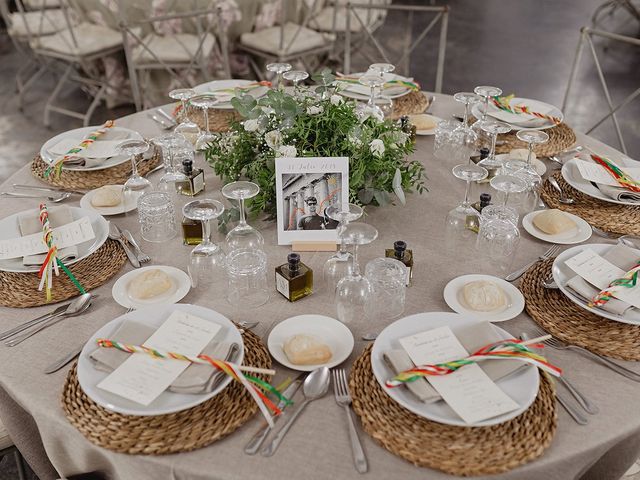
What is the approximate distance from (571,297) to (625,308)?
13 centimetres

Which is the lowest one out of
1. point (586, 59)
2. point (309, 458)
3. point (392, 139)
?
point (586, 59)

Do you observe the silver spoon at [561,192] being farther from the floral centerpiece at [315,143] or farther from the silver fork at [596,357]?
the silver fork at [596,357]

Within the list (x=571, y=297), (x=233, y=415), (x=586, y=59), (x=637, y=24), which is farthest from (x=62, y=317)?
(x=637, y=24)

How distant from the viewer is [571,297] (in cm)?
168

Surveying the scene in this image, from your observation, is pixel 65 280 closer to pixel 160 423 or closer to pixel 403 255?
pixel 160 423

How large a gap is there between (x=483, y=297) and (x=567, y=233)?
512 millimetres

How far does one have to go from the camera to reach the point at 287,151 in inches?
75.7

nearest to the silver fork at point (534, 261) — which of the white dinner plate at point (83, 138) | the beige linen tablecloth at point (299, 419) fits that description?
the beige linen tablecloth at point (299, 419)

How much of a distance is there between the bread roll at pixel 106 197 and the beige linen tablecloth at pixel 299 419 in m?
0.16

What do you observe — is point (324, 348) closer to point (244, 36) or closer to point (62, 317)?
point (62, 317)

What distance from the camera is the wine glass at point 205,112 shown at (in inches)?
91.5

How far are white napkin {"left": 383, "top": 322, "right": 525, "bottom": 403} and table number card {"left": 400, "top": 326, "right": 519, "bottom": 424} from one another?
15 mm

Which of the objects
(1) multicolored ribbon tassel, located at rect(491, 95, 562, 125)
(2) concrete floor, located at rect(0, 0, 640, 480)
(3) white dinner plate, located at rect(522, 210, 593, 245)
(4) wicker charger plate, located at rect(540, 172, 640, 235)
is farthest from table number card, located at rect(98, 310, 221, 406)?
(2) concrete floor, located at rect(0, 0, 640, 480)

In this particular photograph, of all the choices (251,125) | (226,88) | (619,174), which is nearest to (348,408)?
(251,125)
